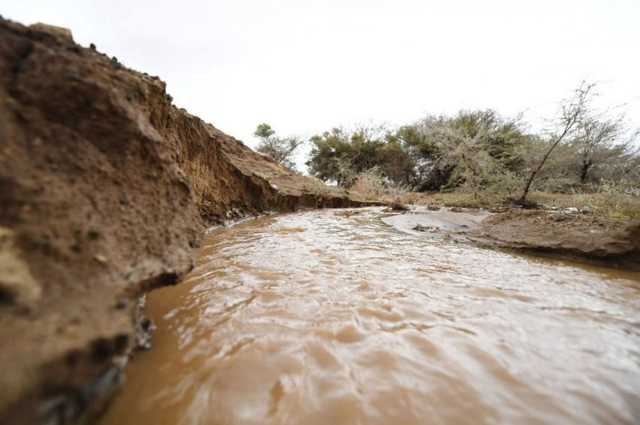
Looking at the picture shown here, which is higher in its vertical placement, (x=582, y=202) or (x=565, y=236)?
(x=582, y=202)

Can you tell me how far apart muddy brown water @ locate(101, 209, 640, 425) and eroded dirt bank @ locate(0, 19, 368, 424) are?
28cm

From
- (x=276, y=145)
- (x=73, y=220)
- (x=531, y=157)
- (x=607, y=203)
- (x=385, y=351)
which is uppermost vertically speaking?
(x=276, y=145)

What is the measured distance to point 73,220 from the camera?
0.86 m

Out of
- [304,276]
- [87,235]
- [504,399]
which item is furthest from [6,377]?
[304,276]

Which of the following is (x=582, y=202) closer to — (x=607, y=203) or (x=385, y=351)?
(x=607, y=203)

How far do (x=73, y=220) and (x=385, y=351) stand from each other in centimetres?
132

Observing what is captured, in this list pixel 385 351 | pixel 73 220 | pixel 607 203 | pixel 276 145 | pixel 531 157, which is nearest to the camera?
pixel 73 220

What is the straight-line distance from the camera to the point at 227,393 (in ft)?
2.87

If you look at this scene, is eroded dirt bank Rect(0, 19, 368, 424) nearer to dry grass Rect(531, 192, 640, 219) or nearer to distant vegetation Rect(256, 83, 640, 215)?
dry grass Rect(531, 192, 640, 219)

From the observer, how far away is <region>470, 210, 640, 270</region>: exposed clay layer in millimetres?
2553

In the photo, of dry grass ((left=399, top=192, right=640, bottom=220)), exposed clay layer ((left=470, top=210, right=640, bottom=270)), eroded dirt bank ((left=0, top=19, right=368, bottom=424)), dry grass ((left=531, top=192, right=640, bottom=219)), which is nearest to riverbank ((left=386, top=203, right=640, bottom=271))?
exposed clay layer ((left=470, top=210, right=640, bottom=270))

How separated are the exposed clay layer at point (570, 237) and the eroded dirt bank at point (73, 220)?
12.5 ft

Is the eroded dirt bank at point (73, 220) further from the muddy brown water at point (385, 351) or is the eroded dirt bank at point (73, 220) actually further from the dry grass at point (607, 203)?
the dry grass at point (607, 203)

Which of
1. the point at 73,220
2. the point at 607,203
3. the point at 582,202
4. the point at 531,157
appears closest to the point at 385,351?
the point at 73,220
